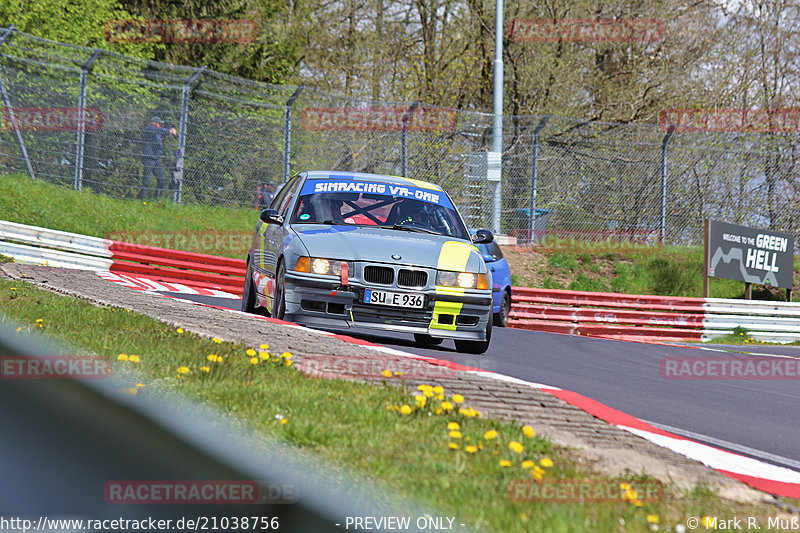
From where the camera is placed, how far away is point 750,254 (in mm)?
21516

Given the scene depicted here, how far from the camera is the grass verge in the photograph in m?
3.32

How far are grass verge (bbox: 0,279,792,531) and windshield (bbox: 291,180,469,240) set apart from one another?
10.1ft

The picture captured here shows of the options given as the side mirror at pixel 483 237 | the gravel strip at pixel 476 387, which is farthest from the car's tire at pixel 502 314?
the gravel strip at pixel 476 387

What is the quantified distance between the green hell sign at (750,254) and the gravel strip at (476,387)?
1451 centimetres

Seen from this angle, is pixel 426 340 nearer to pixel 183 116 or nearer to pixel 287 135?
pixel 287 135

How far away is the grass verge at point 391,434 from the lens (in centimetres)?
332

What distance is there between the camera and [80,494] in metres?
3.70

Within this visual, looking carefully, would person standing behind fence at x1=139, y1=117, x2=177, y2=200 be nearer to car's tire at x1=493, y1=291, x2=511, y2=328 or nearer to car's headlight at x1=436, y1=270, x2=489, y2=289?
car's tire at x1=493, y1=291, x2=511, y2=328

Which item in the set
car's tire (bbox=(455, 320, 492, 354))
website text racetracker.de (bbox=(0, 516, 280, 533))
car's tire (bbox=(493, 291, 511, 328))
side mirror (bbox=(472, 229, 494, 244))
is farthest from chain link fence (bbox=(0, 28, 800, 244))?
website text racetracker.de (bbox=(0, 516, 280, 533))

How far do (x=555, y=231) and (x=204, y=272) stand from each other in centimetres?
889

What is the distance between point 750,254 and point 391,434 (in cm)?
1890

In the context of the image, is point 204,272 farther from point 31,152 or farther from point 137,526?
point 137,526

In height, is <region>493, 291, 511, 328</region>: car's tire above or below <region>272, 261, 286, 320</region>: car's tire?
below

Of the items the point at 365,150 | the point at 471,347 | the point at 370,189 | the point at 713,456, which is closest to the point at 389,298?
the point at 471,347
